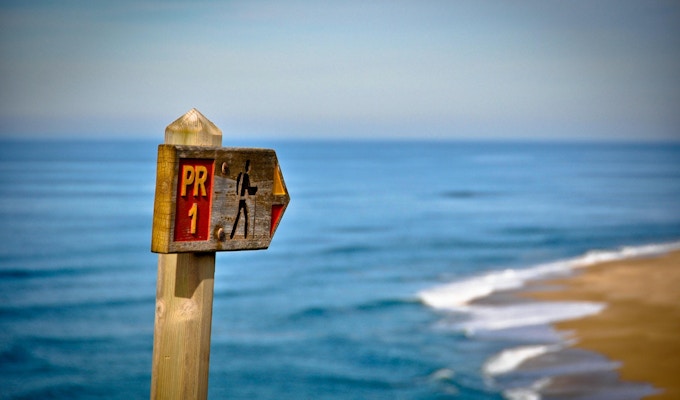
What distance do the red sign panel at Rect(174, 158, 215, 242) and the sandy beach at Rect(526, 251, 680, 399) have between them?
8722 millimetres

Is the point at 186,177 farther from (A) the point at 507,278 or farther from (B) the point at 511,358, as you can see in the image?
(A) the point at 507,278

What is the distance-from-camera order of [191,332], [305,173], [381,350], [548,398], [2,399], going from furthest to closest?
[305,173] < [381,350] < [2,399] < [548,398] < [191,332]

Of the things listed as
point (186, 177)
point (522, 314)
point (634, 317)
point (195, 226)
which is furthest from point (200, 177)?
point (634, 317)

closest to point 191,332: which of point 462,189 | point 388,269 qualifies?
point 388,269

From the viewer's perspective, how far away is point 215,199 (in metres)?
2.68

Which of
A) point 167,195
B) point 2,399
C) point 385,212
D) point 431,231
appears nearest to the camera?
point 167,195

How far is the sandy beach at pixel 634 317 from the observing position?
10945 millimetres

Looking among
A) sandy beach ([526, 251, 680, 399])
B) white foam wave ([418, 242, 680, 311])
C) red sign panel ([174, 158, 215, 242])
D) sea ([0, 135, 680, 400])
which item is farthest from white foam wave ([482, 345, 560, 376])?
red sign panel ([174, 158, 215, 242])

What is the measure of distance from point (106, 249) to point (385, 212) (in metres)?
16.6

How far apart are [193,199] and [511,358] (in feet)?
32.7

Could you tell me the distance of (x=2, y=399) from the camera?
11391 millimetres

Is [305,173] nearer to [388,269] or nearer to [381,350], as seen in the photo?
[388,269]

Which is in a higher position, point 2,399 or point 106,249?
point 106,249

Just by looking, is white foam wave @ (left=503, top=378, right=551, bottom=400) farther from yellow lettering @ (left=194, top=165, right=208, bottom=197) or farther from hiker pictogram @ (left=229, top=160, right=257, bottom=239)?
yellow lettering @ (left=194, top=165, right=208, bottom=197)
